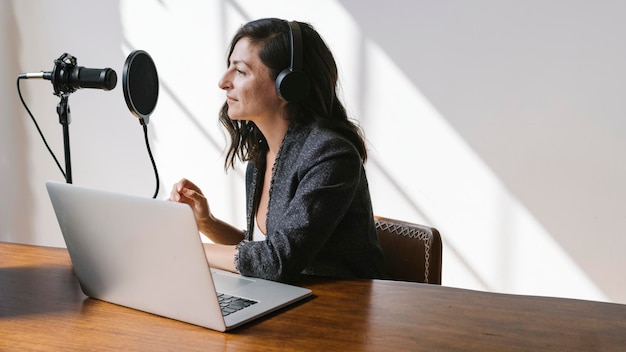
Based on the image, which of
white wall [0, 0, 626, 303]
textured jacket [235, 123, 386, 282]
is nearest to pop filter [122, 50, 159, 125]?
textured jacket [235, 123, 386, 282]

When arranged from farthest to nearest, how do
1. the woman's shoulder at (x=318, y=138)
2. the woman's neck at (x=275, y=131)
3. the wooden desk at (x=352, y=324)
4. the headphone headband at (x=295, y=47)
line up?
1. the woman's neck at (x=275, y=131)
2. the headphone headband at (x=295, y=47)
3. the woman's shoulder at (x=318, y=138)
4. the wooden desk at (x=352, y=324)

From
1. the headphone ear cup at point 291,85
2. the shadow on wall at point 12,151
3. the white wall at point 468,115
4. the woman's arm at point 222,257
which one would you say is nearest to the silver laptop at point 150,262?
the woman's arm at point 222,257

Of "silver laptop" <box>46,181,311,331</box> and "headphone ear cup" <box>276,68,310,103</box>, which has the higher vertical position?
"headphone ear cup" <box>276,68,310,103</box>

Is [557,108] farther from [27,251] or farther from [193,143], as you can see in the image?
[27,251]

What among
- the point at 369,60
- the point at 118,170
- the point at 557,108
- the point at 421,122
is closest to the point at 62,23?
the point at 118,170

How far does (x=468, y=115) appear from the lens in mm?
2637

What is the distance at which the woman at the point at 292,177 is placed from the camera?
57.4 inches

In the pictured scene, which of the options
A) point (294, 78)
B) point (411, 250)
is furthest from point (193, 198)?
point (411, 250)

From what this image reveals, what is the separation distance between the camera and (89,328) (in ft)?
3.68

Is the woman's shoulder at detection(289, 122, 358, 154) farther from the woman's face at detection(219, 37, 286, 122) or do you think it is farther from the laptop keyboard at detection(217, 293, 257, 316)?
the laptop keyboard at detection(217, 293, 257, 316)

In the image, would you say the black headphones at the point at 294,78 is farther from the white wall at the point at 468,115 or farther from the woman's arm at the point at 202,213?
the white wall at the point at 468,115

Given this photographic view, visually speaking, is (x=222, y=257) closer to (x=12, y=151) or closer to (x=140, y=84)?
(x=140, y=84)

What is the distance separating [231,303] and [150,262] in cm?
15

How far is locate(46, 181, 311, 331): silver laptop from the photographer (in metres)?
1.09
